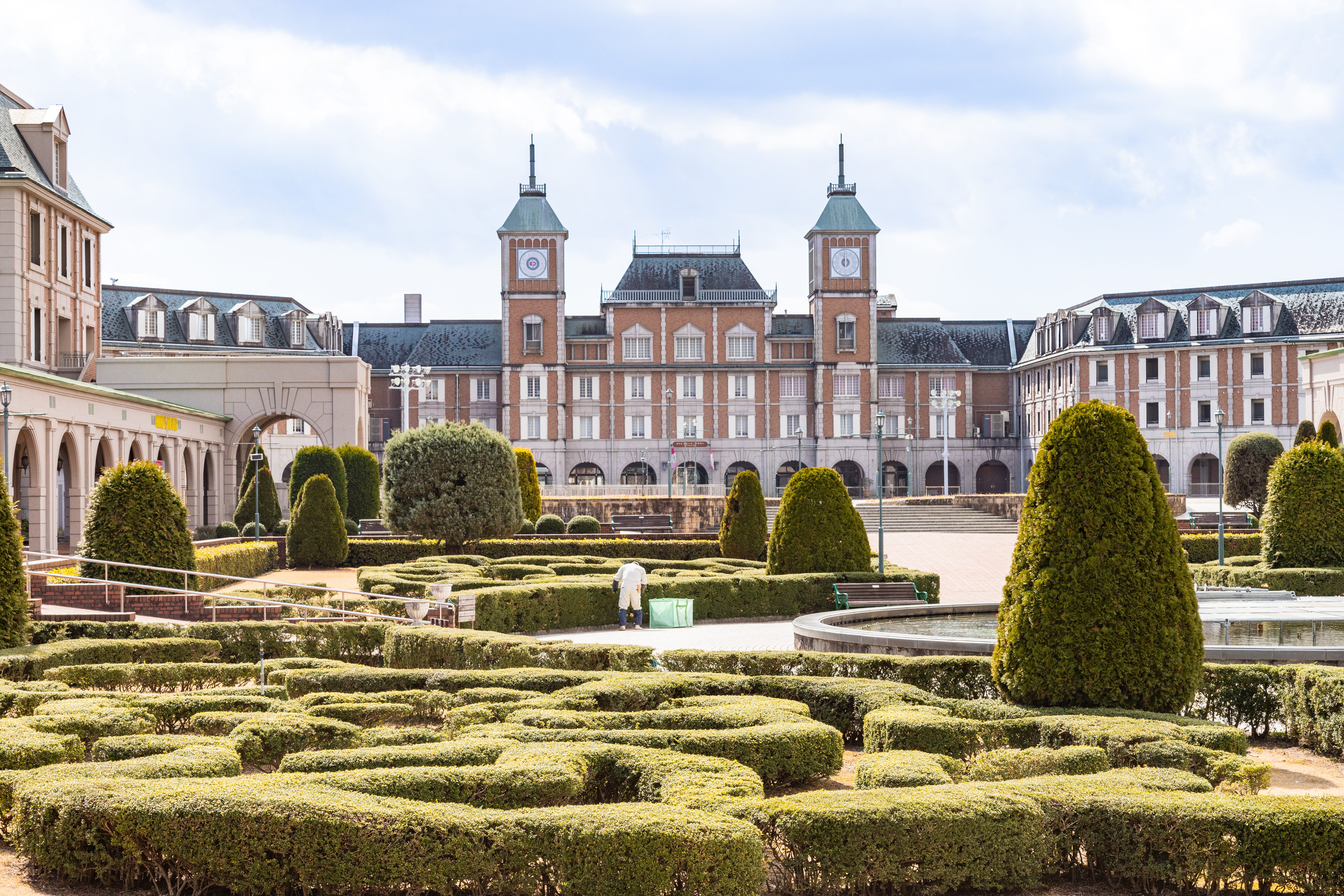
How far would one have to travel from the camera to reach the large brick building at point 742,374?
209 ft

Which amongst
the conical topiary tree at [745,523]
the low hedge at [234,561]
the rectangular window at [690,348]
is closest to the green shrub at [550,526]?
the low hedge at [234,561]

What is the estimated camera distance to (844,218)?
65250mm

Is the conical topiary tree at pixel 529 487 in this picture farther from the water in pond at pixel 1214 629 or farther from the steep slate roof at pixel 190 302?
the steep slate roof at pixel 190 302

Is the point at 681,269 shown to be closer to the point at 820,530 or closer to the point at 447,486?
the point at 447,486

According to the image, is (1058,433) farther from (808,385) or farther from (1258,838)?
(808,385)

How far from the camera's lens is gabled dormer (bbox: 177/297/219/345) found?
59062 millimetres

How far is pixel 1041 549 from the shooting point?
9.23 metres

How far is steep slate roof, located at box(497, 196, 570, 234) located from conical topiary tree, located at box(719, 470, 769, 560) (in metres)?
42.1

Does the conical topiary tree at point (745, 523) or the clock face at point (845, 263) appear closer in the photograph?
the conical topiary tree at point (745, 523)

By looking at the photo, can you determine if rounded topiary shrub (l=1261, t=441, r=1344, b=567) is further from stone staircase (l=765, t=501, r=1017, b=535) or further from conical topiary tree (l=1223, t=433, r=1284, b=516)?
conical topiary tree (l=1223, t=433, r=1284, b=516)

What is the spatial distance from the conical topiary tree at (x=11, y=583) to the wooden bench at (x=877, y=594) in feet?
37.6

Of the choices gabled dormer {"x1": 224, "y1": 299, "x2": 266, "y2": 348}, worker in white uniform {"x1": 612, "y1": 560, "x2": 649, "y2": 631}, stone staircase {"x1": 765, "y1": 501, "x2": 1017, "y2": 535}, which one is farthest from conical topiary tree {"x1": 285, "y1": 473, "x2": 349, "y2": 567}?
gabled dormer {"x1": 224, "y1": 299, "x2": 266, "y2": 348}

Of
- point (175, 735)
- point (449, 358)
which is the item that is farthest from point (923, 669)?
point (449, 358)

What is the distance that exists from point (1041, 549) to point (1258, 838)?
140 inches
